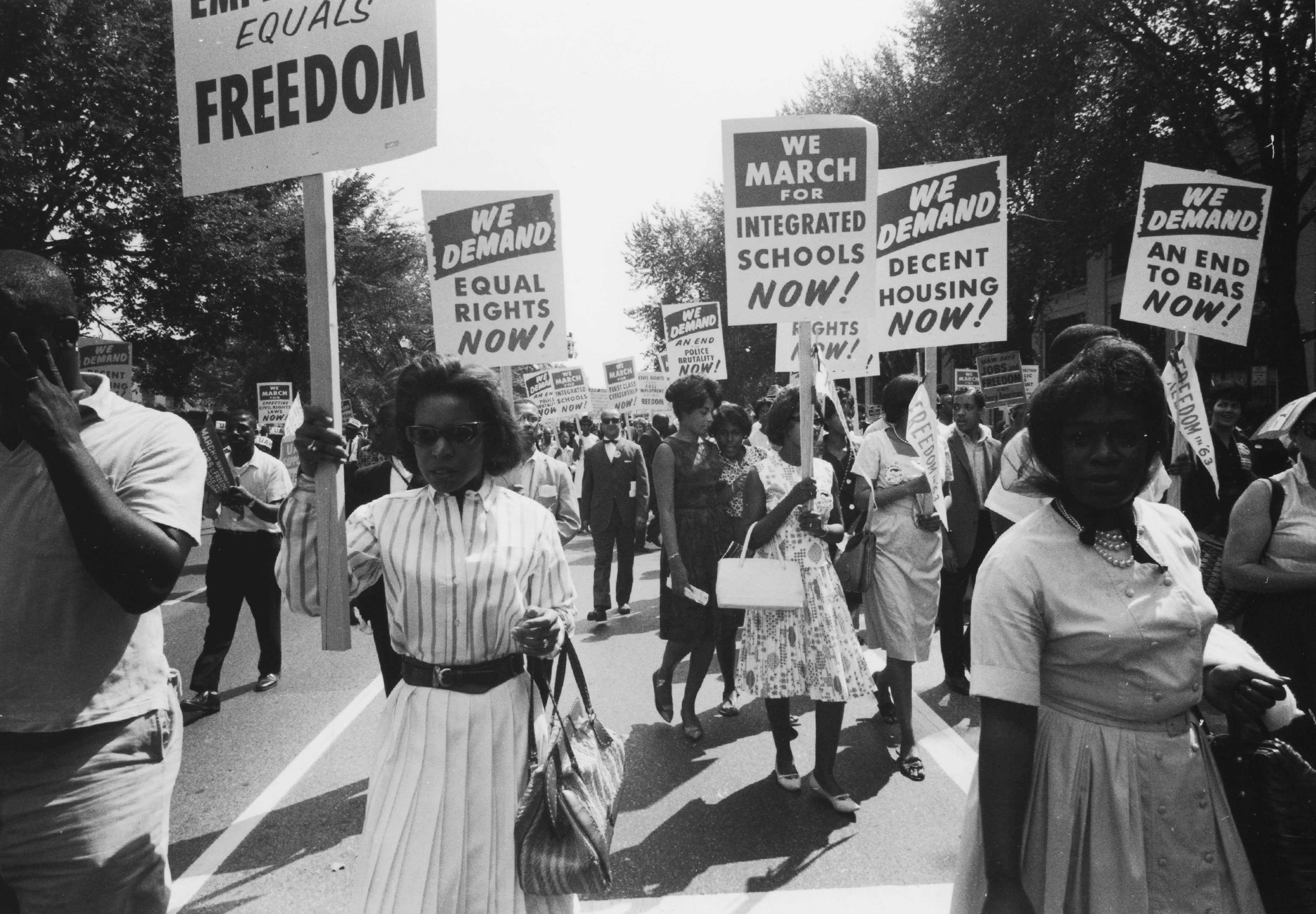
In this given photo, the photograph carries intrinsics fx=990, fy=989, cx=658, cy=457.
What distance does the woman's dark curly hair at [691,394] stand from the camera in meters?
6.12

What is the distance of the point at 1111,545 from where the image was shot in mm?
2020

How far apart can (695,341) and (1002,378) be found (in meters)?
4.53

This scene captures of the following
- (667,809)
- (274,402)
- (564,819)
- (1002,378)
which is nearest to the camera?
(564,819)

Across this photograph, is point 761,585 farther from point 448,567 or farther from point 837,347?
point 837,347

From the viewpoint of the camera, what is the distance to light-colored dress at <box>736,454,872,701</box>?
4574 millimetres

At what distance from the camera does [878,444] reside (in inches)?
221

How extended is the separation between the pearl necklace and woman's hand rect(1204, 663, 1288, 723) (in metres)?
0.29

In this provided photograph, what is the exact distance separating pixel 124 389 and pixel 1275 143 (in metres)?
17.9

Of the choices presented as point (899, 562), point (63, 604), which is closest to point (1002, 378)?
point (899, 562)

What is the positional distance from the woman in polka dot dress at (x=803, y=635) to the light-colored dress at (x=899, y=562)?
0.50 m

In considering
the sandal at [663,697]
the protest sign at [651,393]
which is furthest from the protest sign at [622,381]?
the sandal at [663,697]

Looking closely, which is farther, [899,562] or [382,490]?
[382,490]

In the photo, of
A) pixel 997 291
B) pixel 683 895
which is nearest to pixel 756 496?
pixel 683 895

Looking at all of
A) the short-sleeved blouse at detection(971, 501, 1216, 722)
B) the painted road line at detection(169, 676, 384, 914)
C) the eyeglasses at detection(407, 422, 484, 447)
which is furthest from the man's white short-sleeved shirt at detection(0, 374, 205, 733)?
the short-sleeved blouse at detection(971, 501, 1216, 722)
